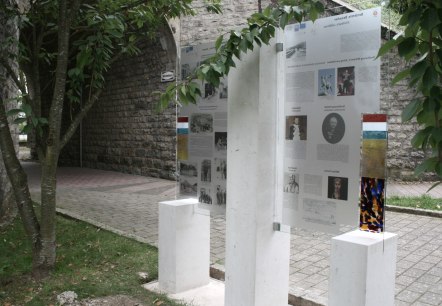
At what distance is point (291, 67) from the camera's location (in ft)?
9.35

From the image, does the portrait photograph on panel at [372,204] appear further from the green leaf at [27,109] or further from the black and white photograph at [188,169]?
the green leaf at [27,109]

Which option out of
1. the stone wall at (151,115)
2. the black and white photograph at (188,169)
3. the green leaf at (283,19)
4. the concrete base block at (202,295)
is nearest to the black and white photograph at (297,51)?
the green leaf at (283,19)

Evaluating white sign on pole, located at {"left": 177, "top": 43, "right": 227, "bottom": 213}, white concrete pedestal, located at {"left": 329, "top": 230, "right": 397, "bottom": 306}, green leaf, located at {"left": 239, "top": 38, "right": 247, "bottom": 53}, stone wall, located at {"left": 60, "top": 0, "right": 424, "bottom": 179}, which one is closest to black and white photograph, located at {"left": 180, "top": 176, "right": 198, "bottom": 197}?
white sign on pole, located at {"left": 177, "top": 43, "right": 227, "bottom": 213}

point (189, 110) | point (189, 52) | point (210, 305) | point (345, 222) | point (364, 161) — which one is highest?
point (189, 52)

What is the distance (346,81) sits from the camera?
8.41 feet

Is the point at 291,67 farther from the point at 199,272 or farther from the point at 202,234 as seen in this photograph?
the point at 199,272

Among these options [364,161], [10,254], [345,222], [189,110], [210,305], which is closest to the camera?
[364,161]

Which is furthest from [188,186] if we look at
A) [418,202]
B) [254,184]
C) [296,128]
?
[418,202]

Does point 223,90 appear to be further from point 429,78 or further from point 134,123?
point 134,123

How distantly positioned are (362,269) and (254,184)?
896 mm

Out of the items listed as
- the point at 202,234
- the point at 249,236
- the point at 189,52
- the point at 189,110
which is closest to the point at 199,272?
the point at 202,234

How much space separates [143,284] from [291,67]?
7.97ft

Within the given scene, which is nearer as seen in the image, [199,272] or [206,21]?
[199,272]

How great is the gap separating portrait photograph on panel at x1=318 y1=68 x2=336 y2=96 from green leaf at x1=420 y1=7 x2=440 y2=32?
3.82 feet
